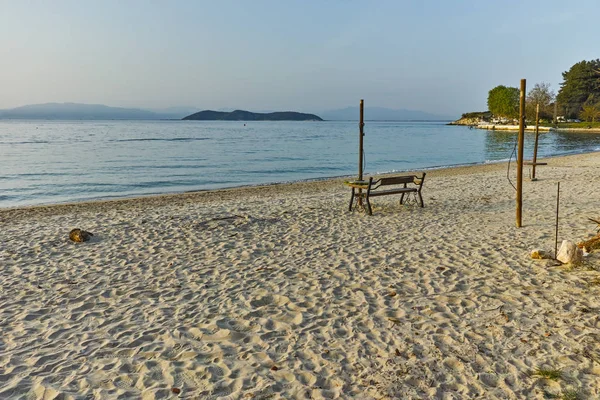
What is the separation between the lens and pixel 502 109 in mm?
121875

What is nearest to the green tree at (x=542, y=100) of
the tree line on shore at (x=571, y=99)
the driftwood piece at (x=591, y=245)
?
the tree line on shore at (x=571, y=99)

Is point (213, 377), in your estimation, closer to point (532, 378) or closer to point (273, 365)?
point (273, 365)

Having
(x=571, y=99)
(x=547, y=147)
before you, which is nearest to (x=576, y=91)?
(x=571, y=99)

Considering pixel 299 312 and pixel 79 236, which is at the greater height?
pixel 79 236

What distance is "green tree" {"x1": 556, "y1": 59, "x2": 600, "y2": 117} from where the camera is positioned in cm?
9262

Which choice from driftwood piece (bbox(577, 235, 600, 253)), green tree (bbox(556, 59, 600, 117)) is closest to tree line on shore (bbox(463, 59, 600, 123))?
green tree (bbox(556, 59, 600, 117))

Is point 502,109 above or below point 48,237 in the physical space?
above

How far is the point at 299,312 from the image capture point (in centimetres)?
489

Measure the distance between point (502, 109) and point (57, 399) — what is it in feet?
443

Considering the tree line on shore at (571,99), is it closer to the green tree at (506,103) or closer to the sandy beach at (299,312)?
the green tree at (506,103)

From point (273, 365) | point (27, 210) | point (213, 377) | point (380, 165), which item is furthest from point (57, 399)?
point (380, 165)

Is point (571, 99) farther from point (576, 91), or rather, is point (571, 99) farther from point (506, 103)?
point (506, 103)

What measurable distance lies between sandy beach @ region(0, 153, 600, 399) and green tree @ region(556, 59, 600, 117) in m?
103

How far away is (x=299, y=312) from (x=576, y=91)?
113448mm
